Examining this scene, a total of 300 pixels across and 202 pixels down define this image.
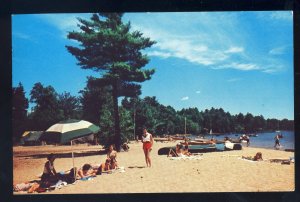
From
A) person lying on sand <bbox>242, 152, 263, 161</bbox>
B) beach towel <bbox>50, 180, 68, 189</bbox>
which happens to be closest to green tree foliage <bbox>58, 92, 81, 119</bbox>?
beach towel <bbox>50, 180, 68, 189</bbox>

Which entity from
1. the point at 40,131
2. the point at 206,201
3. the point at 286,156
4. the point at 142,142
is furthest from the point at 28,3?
the point at 286,156

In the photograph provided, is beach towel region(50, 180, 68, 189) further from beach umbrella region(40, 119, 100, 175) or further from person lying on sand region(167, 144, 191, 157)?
person lying on sand region(167, 144, 191, 157)

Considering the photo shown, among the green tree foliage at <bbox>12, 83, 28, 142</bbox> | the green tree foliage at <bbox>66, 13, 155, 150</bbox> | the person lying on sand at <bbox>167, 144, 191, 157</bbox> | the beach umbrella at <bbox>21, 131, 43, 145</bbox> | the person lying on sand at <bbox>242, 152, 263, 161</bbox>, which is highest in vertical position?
the green tree foliage at <bbox>66, 13, 155, 150</bbox>

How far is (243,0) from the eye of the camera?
23.7ft

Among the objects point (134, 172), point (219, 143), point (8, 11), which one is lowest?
point (134, 172)

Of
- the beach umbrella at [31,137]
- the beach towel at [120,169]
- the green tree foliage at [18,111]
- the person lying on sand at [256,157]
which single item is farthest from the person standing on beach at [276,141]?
the green tree foliage at [18,111]

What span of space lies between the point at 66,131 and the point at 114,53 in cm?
227

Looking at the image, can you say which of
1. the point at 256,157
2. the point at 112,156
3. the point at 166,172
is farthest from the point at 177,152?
the point at 256,157

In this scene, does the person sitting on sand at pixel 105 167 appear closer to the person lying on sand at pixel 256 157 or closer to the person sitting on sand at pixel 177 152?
the person sitting on sand at pixel 177 152

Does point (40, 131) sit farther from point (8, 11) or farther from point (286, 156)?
point (286, 156)

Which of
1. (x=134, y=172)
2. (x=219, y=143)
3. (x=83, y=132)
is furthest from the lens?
(x=219, y=143)

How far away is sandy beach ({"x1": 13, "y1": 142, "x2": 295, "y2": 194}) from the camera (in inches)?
287

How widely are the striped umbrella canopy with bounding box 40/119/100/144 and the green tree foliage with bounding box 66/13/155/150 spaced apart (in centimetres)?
88

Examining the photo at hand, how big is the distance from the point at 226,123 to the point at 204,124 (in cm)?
48
